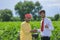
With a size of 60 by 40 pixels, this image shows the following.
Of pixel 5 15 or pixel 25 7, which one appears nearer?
pixel 5 15

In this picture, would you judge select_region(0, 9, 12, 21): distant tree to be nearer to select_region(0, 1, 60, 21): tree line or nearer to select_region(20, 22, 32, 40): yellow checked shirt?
select_region(0, 1, 60, 21): tree line

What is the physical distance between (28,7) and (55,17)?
15704 millimetres

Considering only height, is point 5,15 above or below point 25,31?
below

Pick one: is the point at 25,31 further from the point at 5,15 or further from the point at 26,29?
the point at 5,15

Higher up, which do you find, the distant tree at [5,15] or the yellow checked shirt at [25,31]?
the yellow checked shirt at [25,31]

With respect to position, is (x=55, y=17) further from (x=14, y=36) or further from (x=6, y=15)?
(x=14, y=36)

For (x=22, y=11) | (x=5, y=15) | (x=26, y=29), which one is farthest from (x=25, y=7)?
(x=26, y=29)

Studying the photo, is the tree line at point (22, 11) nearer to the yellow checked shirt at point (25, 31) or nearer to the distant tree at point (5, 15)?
the distant tree at point (5, 15)

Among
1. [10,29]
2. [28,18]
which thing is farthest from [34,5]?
[28,18]

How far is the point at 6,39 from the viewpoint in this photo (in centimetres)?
1290

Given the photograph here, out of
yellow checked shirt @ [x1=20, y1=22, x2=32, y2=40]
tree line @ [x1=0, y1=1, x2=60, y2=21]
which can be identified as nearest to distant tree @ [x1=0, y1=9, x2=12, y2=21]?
tree line @ [x1=0, y1=1, x2=60, y2=21]

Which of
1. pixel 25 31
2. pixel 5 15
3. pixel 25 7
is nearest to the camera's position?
pixel 25 31

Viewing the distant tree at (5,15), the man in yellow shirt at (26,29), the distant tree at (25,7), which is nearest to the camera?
the man in yellow shirt at (26,29)

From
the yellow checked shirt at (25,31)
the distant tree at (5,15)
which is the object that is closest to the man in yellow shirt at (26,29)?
the yellow checked shirt at (25,31)
